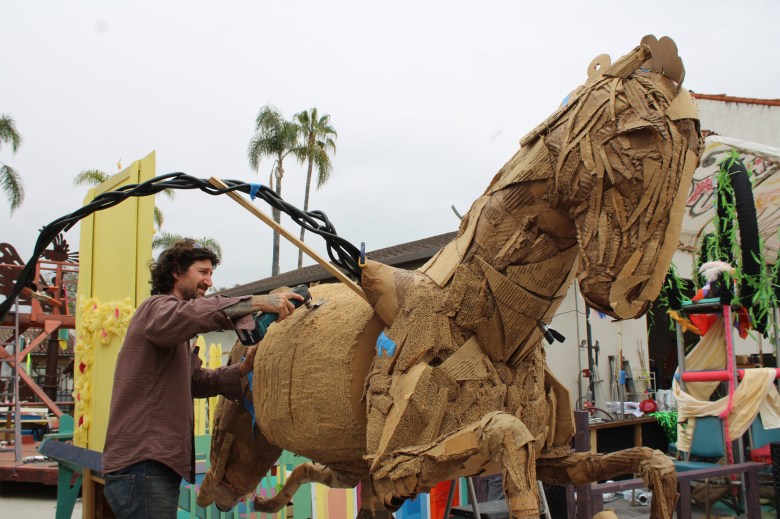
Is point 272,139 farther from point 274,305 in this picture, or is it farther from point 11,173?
point 274,305

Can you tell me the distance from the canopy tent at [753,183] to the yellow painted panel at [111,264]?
18.0 feet

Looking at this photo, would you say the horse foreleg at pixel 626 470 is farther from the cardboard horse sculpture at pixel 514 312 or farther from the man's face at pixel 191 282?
the man's face at pixel 191 282

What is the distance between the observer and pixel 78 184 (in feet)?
86.4

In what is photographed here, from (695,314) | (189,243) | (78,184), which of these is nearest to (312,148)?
(78,184)

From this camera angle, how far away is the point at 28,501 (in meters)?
9.24

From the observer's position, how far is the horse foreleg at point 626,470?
2379mm

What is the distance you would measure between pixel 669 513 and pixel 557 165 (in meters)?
1.29

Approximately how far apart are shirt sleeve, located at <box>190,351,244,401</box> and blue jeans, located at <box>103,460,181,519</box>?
0.67 metres

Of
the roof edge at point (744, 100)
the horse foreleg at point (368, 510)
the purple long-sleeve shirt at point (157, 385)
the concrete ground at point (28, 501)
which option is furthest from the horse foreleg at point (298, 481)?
the roof edge at point (744, 100)

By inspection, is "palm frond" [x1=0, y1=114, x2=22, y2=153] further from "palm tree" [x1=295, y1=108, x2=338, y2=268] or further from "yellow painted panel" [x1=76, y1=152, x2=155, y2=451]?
"yellow painted panel" [x1=76, y1=152, x2=155, y2=451]

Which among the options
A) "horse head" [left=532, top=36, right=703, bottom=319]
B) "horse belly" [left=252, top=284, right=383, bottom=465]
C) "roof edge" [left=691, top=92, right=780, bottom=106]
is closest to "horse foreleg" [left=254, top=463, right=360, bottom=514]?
"horse belly" [left=252, top=284, right=383, bottom=465]

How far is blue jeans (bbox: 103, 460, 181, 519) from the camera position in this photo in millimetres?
2832

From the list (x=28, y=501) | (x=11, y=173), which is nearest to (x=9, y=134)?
(x=11, y=173)

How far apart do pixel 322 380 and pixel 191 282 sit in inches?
37.1
